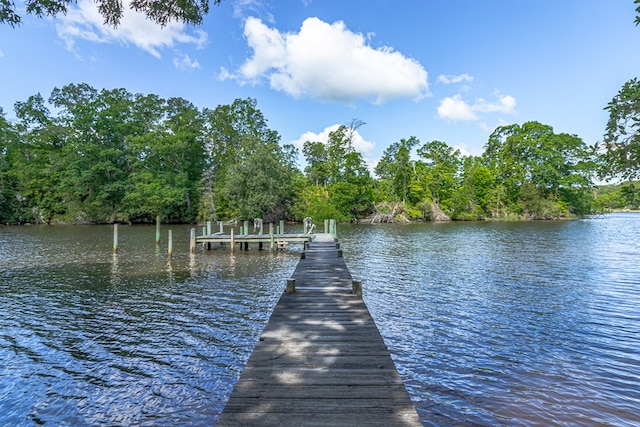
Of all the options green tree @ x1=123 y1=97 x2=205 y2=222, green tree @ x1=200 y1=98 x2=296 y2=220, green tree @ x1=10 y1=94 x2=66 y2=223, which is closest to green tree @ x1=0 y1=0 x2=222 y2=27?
green tree @ x1=200 y1=98 x2=296 y2=220

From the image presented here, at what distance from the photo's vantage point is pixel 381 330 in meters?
8.22

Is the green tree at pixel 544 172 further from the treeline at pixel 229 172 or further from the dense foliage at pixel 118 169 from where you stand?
the dense foliage at pixel 118 169

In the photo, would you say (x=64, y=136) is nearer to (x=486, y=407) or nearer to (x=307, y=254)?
(x=307, y=254)

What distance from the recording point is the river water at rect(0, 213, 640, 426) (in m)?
5.13

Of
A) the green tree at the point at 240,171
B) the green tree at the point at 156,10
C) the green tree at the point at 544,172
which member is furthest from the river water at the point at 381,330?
the green tree at the point at 544,172

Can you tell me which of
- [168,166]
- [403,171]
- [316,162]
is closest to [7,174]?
[168,166]

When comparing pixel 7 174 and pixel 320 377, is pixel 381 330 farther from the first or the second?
pixel 7 174

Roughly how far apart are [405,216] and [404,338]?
4905 cm

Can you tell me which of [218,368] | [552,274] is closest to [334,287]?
[218,368]

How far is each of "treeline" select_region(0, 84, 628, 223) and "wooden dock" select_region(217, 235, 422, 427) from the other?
41.0 metres

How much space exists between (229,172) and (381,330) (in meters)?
42.3

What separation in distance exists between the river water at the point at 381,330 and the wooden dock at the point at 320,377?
128 centimetres

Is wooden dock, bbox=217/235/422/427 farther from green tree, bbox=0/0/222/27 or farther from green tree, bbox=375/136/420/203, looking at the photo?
green tree, bbox=375/136/420/203

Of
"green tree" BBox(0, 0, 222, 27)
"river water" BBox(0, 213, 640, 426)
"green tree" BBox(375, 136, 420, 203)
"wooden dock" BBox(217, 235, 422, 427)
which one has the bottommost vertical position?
"river water" BBox(0, 213, 640, 426)
